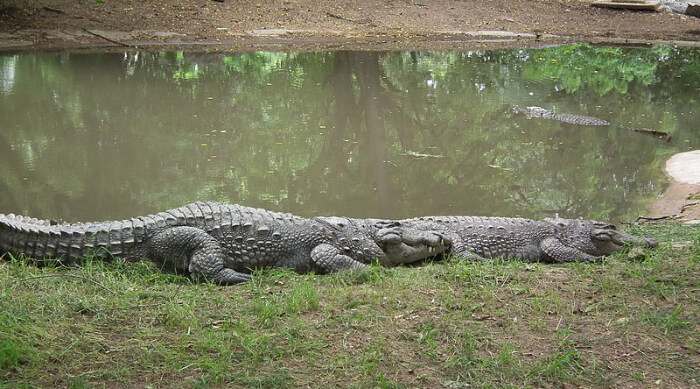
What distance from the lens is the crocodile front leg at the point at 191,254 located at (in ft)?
17.7

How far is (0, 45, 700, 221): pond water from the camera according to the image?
7.71m

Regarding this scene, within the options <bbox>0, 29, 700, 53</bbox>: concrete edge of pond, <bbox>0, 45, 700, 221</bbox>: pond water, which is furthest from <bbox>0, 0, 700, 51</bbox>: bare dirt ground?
<bbox>0, 45, 700, 221</bbox>: pond water

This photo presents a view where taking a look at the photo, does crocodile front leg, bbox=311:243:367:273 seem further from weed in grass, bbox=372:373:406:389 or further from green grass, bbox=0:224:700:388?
weed in grass, bbox=372:373:406:389

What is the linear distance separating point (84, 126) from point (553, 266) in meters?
6.61

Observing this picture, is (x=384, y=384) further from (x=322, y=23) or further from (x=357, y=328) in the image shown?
(x=322, y=23)

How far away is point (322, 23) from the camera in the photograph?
18000 mm

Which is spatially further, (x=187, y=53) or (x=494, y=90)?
(x=187, y=53)

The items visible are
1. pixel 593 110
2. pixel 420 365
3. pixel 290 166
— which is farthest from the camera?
pixel 593 110

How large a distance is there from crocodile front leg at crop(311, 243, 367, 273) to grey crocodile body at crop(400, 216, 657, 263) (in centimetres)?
84

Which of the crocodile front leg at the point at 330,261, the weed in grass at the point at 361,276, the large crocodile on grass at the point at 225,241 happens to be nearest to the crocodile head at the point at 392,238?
the large crocodile on grass at the point at 225,241

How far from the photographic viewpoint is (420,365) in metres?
3.86

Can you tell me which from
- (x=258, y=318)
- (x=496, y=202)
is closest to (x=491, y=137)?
(x=496, y=202)

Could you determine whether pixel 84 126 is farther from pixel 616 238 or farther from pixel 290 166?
pixel 616 238

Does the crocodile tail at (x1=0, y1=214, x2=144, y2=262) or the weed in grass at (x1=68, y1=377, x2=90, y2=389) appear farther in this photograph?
the crocodile tail at (x1=0, y1=214, x2=144, y2=262)
